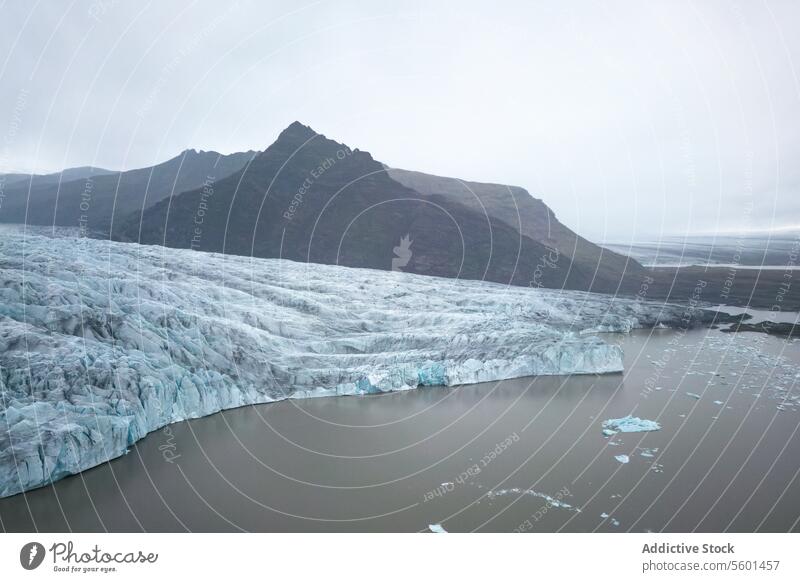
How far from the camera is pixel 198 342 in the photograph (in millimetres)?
17266

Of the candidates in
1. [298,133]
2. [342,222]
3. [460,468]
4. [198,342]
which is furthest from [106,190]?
[460,468]

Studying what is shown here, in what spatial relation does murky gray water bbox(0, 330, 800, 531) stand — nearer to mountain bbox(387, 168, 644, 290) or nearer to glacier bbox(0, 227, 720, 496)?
glacier bbox(0, 227, 720, 496)

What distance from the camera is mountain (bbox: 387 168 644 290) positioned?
4909 cm

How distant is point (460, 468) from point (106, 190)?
52.4 metres

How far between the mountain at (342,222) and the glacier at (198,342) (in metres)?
16.7

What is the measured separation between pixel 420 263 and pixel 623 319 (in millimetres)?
19657

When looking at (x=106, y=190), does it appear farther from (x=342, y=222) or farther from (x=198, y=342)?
(x=198, y=342)

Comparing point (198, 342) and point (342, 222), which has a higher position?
point (342, 222)

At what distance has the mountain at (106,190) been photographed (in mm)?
46344

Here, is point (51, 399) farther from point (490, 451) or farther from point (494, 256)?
point (494, 256)

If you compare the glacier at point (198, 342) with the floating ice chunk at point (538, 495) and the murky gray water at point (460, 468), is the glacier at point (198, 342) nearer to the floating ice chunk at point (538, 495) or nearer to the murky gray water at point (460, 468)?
the murky gray water at point (460, 468)

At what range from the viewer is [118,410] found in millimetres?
13328

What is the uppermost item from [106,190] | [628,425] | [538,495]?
[106,190]
